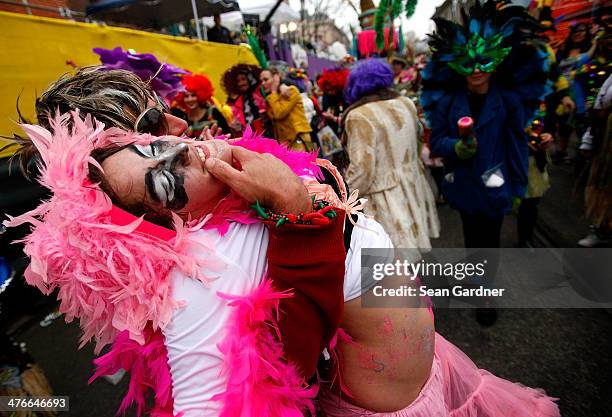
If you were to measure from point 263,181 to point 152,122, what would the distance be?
436mm

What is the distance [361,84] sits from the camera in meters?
2.73

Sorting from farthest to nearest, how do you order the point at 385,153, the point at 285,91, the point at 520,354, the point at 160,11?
the point at 160,11
the point at 285,91
the point at 385,153
the point at 520,354

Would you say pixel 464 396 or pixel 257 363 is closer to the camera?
pixel 257 363

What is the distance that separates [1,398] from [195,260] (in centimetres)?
218

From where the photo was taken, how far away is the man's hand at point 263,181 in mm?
801

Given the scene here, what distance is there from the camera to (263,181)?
0.82 meters

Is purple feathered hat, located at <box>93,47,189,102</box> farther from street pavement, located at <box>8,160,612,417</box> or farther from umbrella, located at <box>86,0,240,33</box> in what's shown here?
umbrella, located at <box>86,0,240,33</box>

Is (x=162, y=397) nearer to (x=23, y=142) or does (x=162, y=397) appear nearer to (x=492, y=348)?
(x=23, y=142)

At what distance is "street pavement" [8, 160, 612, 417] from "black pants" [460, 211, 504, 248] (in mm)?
540

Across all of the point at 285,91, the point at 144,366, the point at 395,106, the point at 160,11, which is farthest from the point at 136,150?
the point at 160,11

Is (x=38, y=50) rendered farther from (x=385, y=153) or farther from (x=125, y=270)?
(x=125, y=270)

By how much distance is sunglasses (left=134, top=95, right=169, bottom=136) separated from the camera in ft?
3.22

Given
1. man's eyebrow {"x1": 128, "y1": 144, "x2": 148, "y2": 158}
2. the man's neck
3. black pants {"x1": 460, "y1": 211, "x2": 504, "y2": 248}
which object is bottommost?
black pants {"x1": 460, "y1": 211, "x2": 504, "y2": 248}

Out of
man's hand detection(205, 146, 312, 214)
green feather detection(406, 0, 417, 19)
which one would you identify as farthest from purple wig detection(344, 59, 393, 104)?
green feather detection(406, 0, 417, 19)
